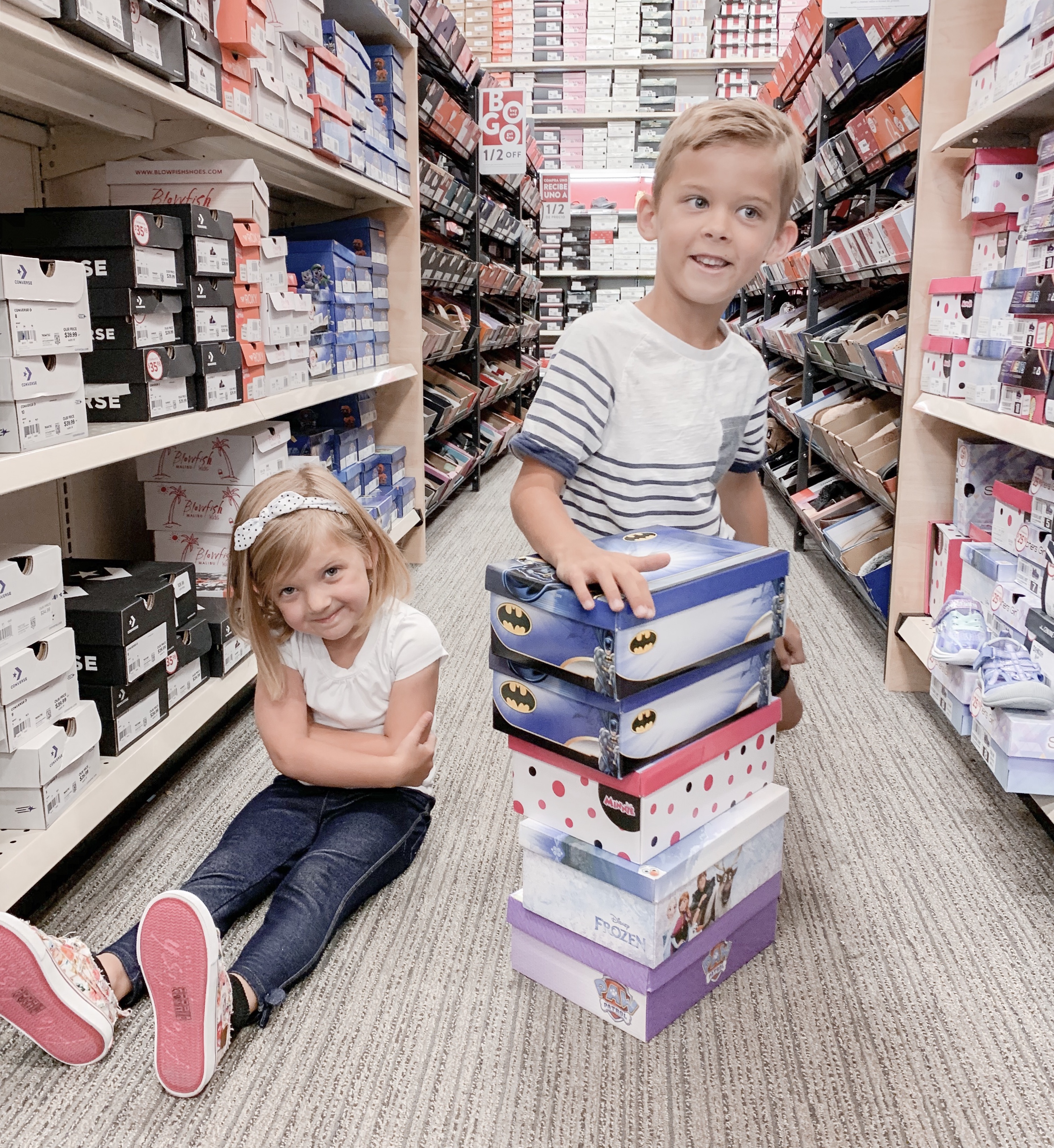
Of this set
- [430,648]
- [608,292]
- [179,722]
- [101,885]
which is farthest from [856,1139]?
[608,292]

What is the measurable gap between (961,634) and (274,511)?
129cm

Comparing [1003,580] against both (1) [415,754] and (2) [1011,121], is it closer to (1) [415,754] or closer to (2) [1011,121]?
(2) [1011,121]

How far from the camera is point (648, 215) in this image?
1377 millimetres

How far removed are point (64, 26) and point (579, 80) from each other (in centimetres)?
750

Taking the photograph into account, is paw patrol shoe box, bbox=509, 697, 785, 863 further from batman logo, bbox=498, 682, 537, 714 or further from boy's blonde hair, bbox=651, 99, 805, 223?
boy's blonde hair, bbox=651, 99, 805, 223

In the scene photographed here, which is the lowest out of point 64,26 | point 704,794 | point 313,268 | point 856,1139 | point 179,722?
point 856,1139

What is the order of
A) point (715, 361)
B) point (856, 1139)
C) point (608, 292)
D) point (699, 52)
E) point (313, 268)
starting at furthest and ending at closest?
point (608, 292), point (699, 52), point (313, 268), point (715, 361), point (856, 1139)

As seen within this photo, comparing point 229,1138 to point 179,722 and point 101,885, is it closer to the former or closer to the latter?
point 101,885

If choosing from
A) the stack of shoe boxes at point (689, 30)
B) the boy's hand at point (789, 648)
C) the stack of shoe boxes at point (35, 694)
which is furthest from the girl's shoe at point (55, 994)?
the stack of shoe boxes at point (689, 30)

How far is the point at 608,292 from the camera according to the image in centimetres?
835

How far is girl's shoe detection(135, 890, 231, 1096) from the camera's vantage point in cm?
109

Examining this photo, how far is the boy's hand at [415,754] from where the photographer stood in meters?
1.48

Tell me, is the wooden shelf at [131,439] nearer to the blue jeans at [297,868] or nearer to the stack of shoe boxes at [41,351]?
the stack of shoe boxes at [41,351]

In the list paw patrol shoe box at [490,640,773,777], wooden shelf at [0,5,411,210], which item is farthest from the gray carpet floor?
wooden shelf at [0,5,411,210]
